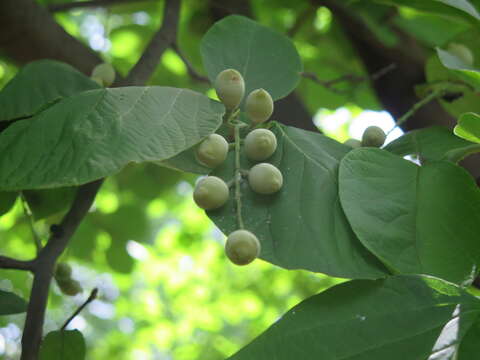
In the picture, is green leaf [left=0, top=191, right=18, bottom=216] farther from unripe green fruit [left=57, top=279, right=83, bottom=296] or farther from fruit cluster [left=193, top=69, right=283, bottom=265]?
fruit cluster [left=193, top=69, right=283, bottom=265]

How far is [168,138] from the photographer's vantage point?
66 centimetres

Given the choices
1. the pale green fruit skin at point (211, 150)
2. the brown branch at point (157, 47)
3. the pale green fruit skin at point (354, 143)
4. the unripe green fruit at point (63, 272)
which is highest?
the pale green fruit skin at point (211, 150)

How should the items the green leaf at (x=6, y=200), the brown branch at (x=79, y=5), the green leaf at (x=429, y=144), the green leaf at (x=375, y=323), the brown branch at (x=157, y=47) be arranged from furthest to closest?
the brown branch at (x=79, y=5)
the brown branch at (x=157, y=47)
the green leaf at (x=6, y=200)
the green leaf at (x=429, y=144)
the green leaf at (x=375, y=323)

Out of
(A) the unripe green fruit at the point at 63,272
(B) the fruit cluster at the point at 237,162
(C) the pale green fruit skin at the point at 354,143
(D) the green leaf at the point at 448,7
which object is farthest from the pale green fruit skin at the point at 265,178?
(A) the unripe green fruit at the point at 63,272

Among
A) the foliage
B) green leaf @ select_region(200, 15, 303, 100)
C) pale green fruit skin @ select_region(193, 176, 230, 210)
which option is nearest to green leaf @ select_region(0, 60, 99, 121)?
the foliage

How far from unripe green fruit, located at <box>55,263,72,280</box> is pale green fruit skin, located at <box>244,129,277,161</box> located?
483mm

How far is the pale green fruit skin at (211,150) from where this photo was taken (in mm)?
702

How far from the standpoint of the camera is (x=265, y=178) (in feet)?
2.26

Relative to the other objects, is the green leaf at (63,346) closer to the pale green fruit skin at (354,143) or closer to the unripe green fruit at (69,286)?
the unripe green fruit at (69,286)

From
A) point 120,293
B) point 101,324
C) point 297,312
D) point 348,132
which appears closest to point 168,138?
point 297,312

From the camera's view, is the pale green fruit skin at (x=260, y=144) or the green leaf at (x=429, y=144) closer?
the pale green fruit skin at (x=260, y=144)

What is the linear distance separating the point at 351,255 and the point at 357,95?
145cm

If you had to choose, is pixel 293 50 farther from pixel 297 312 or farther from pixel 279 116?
pixel 279 116

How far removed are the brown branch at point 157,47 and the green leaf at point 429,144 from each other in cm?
56
